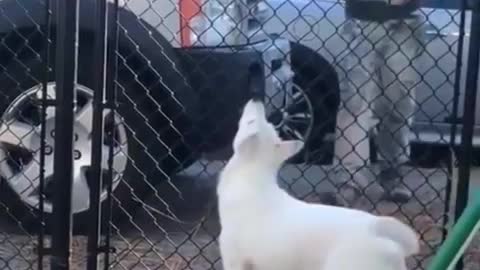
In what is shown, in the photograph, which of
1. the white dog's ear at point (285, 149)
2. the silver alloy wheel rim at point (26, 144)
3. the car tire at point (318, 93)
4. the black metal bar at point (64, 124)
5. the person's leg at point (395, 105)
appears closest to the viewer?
the white dog's ear at point (285, 149)

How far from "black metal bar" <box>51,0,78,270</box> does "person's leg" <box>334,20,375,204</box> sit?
6.35 feet

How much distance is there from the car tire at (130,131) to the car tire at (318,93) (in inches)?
34.3

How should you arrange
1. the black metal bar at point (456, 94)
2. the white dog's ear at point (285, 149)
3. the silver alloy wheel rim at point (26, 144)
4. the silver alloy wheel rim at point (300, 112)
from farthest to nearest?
the silver alloy wheel rim at point (300, 112)
the silver alloy wheel rim at point (26, 144)
the black metal bar at point (456, 94)
the white dog's ear at point (285, 149)

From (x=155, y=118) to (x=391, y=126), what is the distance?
1101 millimetres

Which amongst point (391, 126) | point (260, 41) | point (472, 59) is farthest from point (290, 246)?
point (391, 126)

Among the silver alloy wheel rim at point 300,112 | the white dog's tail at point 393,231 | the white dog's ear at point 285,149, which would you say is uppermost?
the white dog's ear at point 285,149

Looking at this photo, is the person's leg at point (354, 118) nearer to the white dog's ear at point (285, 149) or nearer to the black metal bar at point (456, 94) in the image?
the black metal bar at point (456, 94)

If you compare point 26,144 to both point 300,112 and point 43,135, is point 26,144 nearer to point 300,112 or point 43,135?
point 43,135

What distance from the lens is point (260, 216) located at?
2.86 m

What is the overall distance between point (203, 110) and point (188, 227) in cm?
60

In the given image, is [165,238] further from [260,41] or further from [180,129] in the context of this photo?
[260,41]

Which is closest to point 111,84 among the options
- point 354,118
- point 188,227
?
point 188,227

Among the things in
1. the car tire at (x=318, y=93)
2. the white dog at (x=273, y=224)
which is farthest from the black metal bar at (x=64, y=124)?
the car tire at (x=318, y=93)

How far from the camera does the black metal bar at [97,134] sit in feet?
11.2
